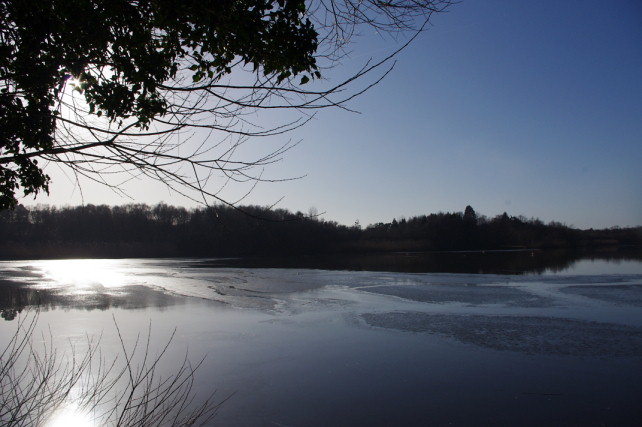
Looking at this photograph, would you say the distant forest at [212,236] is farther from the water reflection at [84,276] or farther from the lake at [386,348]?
the lake at [386,348]

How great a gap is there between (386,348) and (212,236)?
60.5 meters

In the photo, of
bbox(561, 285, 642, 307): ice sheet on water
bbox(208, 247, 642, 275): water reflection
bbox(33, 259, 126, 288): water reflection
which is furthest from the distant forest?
bbox(561, 285, 642, 307): ice sheet on water

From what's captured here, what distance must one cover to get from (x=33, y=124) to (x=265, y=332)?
27.5 feet

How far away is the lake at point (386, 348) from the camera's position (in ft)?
19.5

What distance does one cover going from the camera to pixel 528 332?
10.4 meters

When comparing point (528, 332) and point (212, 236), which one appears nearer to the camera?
point (528, 332)

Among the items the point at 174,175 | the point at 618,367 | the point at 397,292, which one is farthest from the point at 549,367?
the point at 397,292

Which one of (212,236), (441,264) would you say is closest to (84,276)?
(441,264)

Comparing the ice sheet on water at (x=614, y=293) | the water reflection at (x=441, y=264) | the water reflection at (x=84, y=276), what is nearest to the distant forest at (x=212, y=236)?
the water reflection at (x=441, y=264)

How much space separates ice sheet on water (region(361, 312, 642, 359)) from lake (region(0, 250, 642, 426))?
0.14ft

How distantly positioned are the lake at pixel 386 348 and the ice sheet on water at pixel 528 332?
0.14 ft

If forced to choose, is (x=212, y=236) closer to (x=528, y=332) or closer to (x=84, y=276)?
(x=84, y=276)

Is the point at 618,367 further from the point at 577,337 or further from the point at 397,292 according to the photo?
the point at 397,292

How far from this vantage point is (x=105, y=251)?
63219 mm
